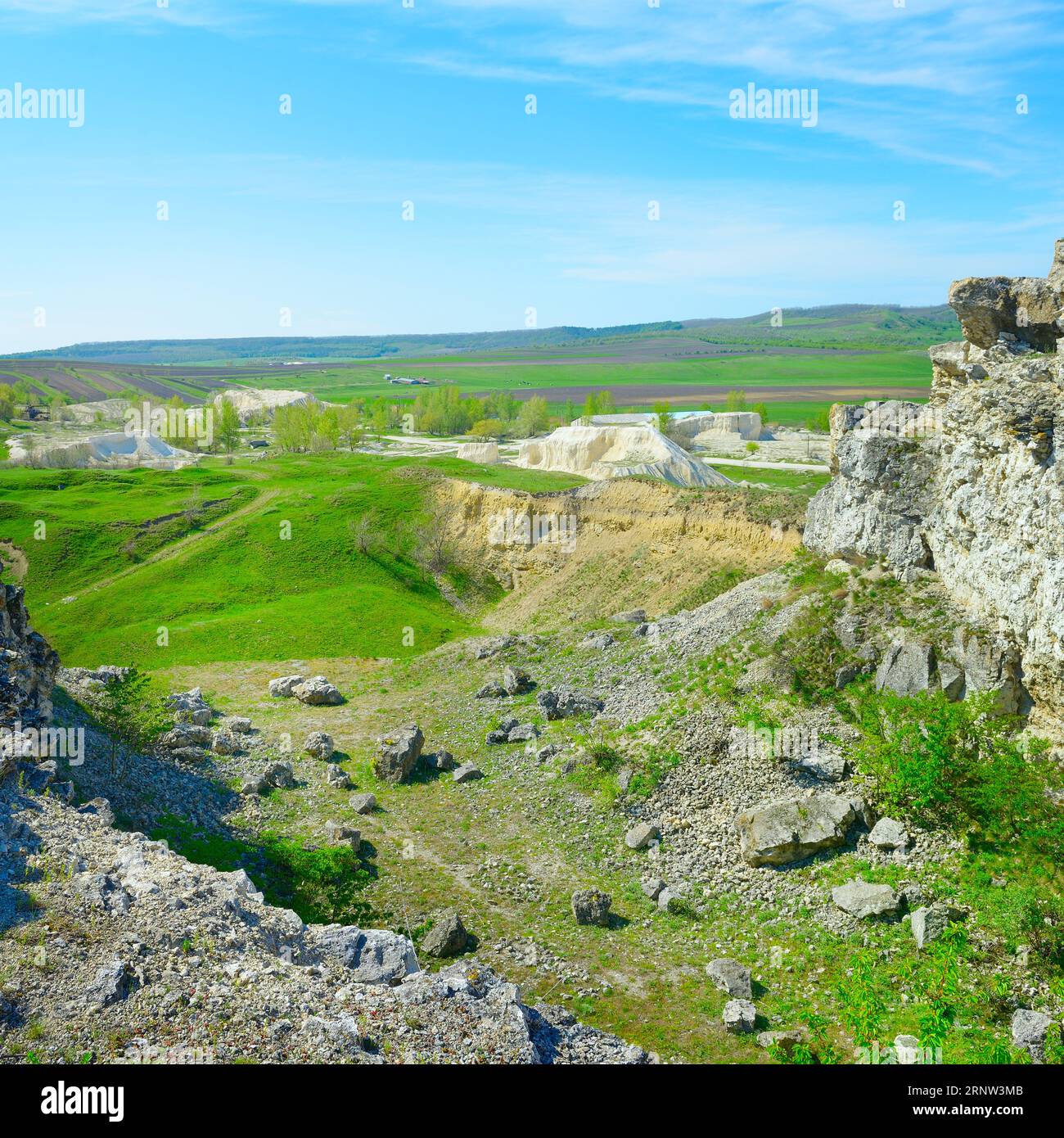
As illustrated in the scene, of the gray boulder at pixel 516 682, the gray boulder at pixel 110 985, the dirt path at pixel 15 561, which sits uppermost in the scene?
the dirt path at pixel 15 561

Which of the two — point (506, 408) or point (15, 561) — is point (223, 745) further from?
point (506, 408)

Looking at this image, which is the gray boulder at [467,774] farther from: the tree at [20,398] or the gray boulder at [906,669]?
the tree at [20,398]

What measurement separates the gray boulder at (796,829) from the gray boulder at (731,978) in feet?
14.0

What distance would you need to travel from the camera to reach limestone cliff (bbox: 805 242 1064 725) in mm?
26188

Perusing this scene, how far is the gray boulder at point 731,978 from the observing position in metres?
22.5

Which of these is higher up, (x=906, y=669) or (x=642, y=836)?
(x=906, y=669)

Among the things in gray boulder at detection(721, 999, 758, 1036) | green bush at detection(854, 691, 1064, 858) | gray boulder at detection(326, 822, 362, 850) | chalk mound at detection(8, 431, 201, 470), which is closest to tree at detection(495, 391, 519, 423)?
chalk mound at detection(8, 431, 201, 470)

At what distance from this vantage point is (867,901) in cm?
2433

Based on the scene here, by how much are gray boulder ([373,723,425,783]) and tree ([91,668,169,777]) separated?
822 cm

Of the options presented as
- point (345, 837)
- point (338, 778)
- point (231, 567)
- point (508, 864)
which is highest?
point (231, 567)

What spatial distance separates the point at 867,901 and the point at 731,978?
4.58 m

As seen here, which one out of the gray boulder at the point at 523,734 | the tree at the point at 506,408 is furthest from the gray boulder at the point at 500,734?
the tree at the point at 506,408

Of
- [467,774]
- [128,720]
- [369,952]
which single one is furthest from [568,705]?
[369,952]

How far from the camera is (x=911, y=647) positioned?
98.1 feet
